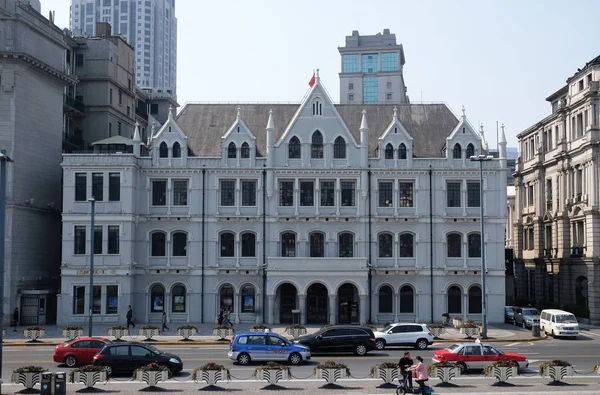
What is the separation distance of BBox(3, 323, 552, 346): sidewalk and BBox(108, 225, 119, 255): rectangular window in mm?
5965

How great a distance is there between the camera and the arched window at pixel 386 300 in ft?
212

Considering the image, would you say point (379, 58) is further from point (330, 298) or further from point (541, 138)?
point (330, 298)

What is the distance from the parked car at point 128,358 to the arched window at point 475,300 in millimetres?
34864

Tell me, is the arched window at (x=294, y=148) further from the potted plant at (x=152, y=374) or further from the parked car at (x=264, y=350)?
the potted plant at (x=152, y=374)

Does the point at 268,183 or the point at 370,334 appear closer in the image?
the point at 370,334

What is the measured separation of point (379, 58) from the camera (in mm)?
163125

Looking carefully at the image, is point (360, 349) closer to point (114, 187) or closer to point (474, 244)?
point (474, 244)

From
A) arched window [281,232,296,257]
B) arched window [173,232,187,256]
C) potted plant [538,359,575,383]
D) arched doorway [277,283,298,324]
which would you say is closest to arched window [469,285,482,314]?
arched doorway [277,283,298,324]

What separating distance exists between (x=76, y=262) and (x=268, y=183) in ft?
55.1

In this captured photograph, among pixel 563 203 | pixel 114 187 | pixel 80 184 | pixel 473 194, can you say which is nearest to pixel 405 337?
pixel 473 194

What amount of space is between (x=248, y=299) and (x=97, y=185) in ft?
51.1

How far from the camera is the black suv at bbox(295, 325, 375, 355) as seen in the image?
141ft

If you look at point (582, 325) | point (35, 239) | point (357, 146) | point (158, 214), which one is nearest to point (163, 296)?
point (158, 214)

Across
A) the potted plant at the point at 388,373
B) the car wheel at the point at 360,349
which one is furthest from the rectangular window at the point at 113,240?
the potted plant at the point at 388,373
